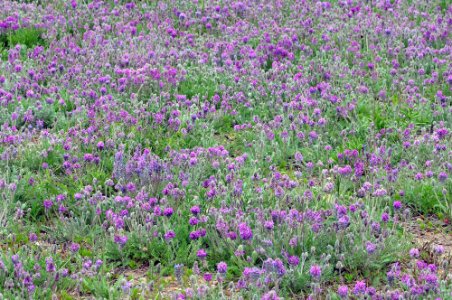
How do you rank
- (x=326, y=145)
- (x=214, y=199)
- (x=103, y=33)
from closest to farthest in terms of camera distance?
(x=214, y=199), (x=326, y=145), (x=103, y=33)

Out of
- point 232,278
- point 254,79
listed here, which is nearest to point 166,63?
point 254,79

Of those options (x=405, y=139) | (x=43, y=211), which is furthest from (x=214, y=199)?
(x=405, y=139)

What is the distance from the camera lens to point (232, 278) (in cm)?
447

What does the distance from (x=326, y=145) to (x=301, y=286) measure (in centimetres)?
182

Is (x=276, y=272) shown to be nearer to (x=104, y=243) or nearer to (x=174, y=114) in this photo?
(x=104, y=243)

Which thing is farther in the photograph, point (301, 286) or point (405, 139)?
point (405, 139)

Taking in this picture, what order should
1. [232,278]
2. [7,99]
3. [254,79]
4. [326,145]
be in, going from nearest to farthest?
[232,278] < [326,145] < [7,99] < [254,79]

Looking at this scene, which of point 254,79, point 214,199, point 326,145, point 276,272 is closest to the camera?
point 276,272

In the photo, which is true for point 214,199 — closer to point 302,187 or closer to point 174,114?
point 302,187

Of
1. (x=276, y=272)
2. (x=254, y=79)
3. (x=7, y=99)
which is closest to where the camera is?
(x=276, y=272)

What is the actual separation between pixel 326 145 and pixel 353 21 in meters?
3.09

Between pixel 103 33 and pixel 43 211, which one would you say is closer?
pixel 43 211

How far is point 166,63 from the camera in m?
7.32

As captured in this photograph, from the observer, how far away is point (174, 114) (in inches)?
246
